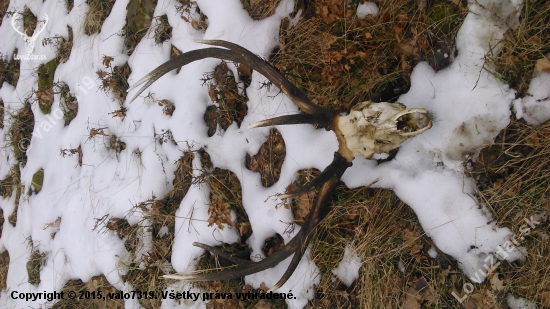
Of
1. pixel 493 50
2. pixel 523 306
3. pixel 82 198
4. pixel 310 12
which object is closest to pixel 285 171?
pixel 310 12

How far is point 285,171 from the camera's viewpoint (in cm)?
304

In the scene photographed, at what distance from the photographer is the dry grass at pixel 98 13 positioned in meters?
3.95

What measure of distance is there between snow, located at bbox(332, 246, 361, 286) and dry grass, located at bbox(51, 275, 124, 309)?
220 cm

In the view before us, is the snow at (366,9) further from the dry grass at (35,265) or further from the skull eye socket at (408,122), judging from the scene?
the dry grass at (35,265)

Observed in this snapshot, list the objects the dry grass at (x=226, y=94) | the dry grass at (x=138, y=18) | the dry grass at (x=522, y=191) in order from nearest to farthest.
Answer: the dry grass at (x=522, y=191) → the dry grass at (x=226, y=94) → the dry grass at (x=138, y=18)

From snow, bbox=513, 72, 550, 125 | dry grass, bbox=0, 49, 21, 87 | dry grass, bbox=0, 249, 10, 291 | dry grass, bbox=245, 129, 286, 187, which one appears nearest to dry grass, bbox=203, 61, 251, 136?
dry grass, bbox=245, 129, 286, 187

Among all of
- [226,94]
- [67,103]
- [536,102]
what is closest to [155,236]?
[226,94]

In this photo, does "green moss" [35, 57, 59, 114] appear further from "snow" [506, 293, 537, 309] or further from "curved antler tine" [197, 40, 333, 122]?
"snow" [506, 293, 537, 309]

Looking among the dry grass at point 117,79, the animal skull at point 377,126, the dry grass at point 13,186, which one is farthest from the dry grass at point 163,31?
the dry grass at point 13,186

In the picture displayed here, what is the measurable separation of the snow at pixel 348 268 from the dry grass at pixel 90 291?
7.21ft

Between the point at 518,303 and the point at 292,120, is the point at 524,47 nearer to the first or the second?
the point at 292,120

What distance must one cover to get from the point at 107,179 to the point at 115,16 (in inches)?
67.3

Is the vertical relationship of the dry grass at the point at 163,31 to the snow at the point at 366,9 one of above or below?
above

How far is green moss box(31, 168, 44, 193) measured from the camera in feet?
14.0
